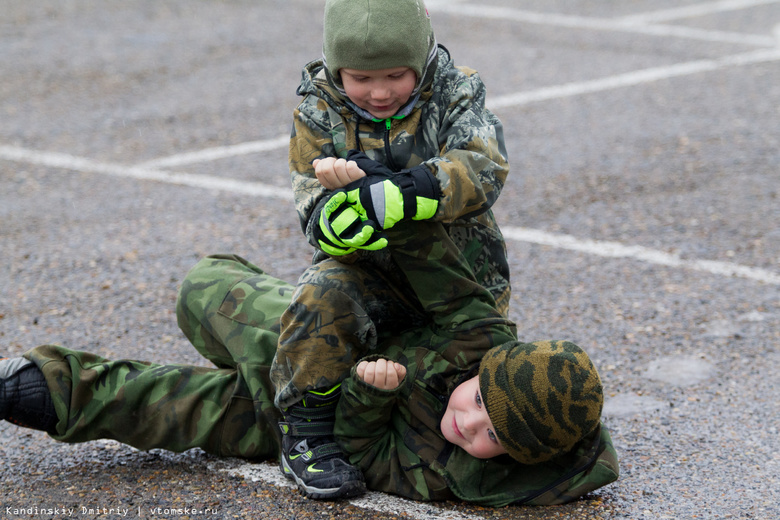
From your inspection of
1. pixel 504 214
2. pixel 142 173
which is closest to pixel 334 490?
pixel 504 214

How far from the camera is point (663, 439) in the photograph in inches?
136

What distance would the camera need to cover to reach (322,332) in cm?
303

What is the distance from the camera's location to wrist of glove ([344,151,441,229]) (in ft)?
9.19

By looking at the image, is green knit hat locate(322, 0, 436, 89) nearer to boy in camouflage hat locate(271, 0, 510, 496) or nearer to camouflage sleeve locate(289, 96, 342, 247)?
boy in camouflage hat locate(271, 0, 510, 496)

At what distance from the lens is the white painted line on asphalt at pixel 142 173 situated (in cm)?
604

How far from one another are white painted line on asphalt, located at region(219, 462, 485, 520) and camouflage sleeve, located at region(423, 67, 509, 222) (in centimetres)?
90

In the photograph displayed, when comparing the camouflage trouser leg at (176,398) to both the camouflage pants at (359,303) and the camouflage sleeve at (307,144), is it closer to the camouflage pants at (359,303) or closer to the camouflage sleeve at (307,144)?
the camouflage pants at (359,303)

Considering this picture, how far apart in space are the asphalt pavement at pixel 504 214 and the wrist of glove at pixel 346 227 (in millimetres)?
832

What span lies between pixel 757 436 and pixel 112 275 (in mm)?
3099

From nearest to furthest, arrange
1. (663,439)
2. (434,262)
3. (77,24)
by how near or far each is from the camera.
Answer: (434,262), (663,439), (77,24)

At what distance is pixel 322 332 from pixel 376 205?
48 cm

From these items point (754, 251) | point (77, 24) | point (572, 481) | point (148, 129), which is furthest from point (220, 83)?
point (572, 481)

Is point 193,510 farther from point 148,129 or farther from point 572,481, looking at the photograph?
point 148,129

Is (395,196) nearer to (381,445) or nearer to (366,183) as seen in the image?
(366,183)
